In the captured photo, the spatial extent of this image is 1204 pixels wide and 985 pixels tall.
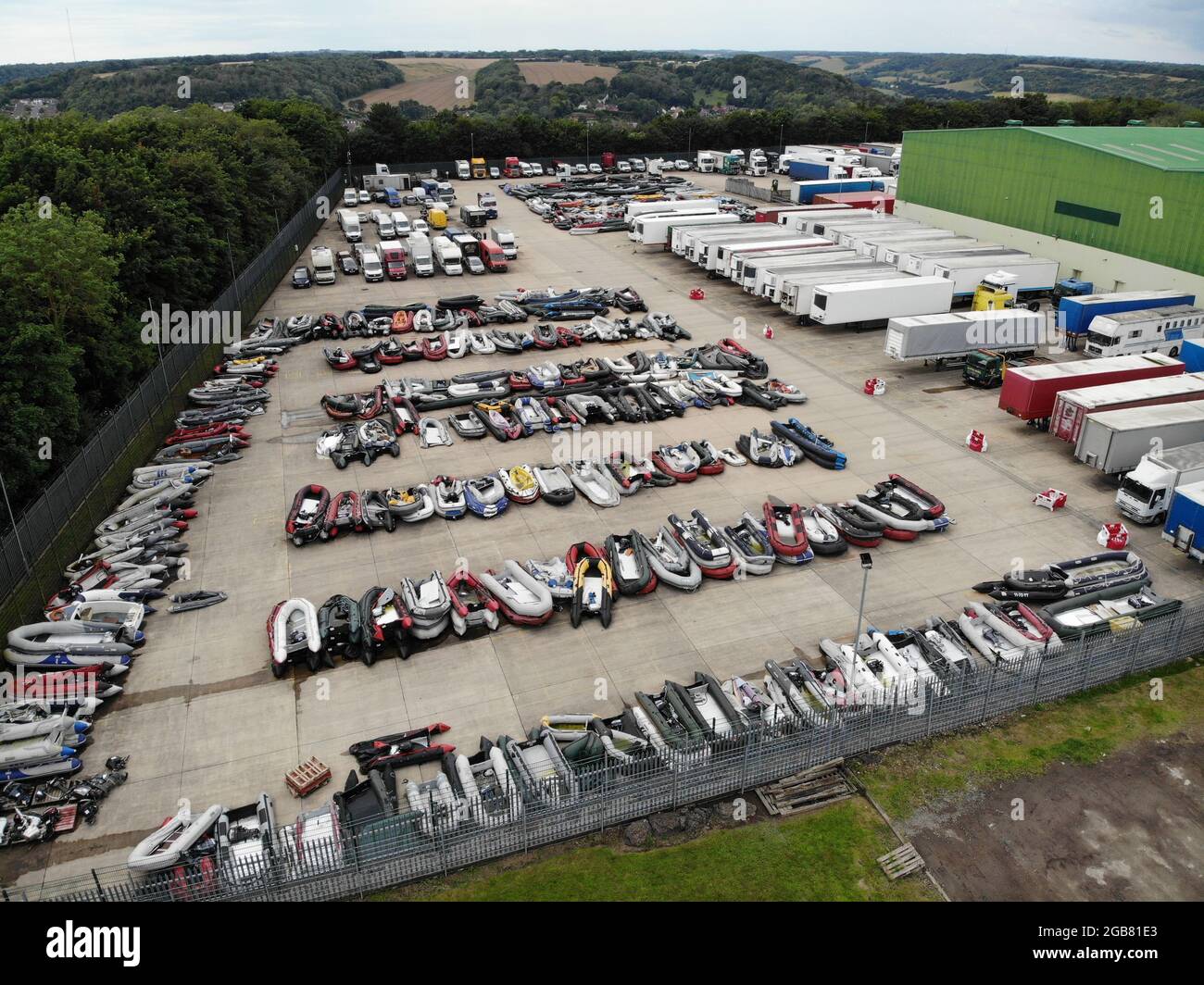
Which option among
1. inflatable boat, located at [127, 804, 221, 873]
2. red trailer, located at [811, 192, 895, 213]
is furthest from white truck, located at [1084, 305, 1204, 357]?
inflatable boat, located at [127, 804, 221, 873]

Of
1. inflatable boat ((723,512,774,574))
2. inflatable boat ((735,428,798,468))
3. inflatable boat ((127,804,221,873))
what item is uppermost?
inflatable boat ((735,428,798,468))

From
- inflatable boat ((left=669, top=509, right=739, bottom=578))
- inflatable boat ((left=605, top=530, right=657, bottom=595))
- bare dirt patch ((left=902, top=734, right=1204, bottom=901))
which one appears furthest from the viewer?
inflatable boat ((left=669, top=509, right=739, bottom=578))

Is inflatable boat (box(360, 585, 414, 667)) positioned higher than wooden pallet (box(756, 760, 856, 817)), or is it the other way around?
inflatable boat (box(360, 585, 414, 667))

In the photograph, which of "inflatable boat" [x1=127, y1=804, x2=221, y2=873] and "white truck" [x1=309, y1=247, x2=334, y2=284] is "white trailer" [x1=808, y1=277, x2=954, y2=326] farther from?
"inflatable boat" [x1=127, y1=804, x2=221, y2=873]

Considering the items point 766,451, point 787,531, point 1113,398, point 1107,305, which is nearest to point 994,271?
point 1107,305

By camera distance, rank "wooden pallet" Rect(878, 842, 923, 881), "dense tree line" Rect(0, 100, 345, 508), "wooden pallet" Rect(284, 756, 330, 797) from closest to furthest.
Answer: "wooden pallet" Rect(878, 842, 923, 881), "wooden pallet" Rect(284, 756, 330, 797), "dense tree line" Rect(0, 100, 345, 508)

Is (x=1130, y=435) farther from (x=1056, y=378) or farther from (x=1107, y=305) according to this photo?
(x=1107, y=305)
